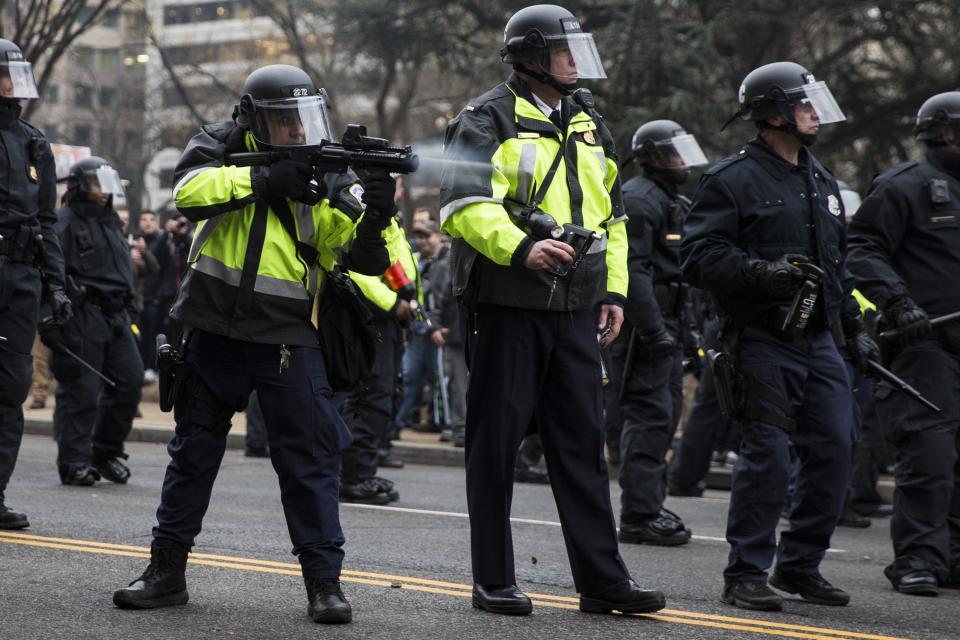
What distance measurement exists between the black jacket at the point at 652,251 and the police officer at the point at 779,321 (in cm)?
162

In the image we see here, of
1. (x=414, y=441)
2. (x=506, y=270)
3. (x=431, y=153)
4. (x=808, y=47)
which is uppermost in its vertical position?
(x=808, y=47)

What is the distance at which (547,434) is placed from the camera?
5.48 metres

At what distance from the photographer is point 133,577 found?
580 cm

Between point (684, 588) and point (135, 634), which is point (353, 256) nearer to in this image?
point (135, 634)

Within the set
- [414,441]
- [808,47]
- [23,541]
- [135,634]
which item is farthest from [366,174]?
[808,47]

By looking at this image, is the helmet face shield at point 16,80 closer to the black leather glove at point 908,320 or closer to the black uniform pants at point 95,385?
the black uniform pants at point 95,385

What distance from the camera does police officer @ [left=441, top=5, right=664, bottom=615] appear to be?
528 cm

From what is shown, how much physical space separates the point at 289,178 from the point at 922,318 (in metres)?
2.98

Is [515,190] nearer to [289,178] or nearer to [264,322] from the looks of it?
[289,178]

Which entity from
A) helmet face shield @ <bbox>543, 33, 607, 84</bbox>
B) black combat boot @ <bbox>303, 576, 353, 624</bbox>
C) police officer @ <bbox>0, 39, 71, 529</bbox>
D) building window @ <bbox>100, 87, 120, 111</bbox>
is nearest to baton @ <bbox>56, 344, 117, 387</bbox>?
police officer @ <bbox>0, 39, 71, 529</bbox>

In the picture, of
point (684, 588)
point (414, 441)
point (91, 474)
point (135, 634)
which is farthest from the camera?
point (414, 441)

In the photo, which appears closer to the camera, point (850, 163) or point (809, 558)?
point (809, 558)

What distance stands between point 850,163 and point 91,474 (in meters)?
13.1

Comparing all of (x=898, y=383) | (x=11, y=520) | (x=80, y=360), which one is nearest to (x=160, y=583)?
(x=11, y=520)
